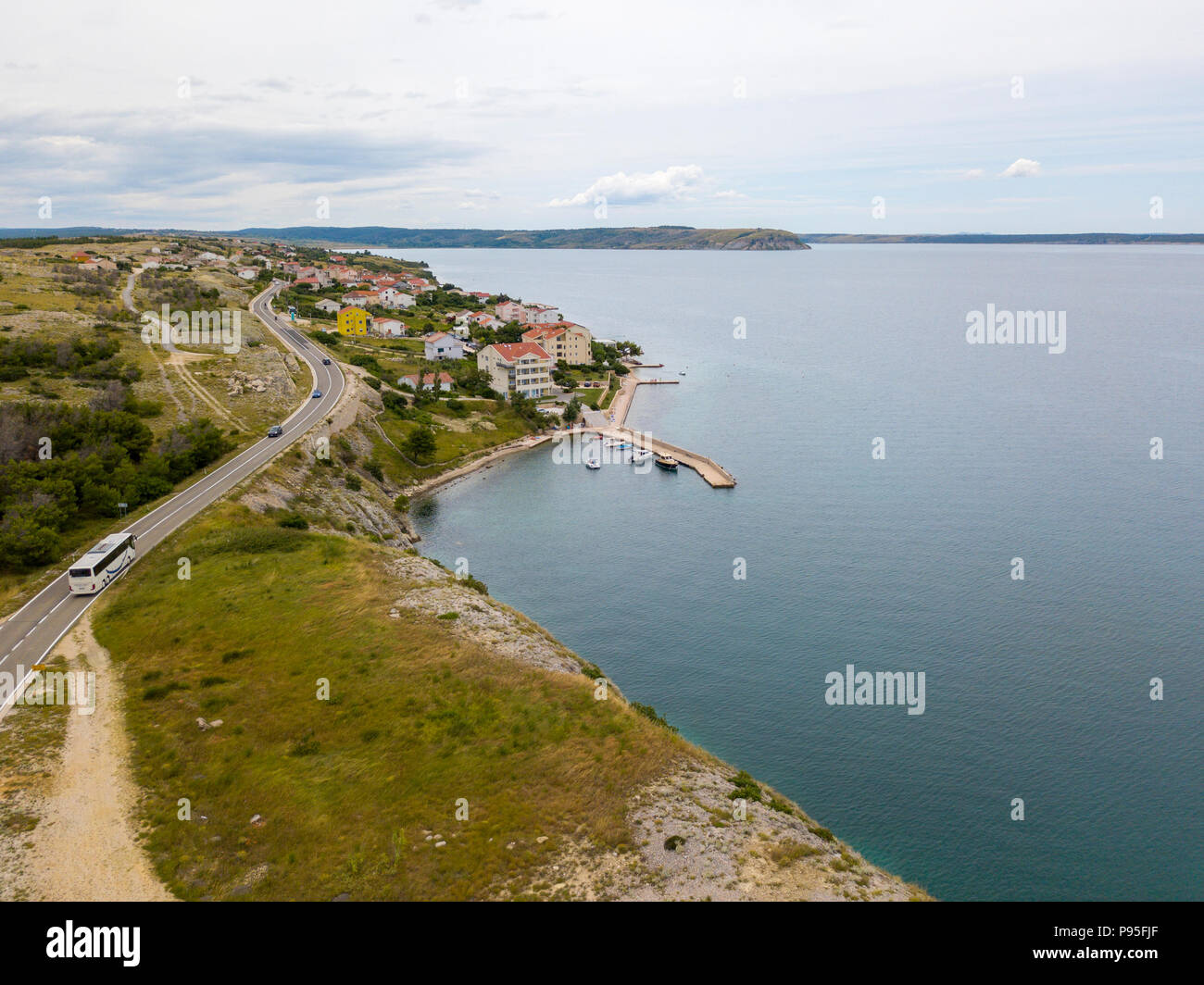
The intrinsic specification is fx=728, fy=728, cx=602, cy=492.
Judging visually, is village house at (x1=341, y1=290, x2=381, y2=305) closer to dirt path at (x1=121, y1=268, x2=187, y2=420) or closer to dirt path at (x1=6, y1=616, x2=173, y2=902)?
dirt path at (x1=121, y1=268, x2=187, y2=420)

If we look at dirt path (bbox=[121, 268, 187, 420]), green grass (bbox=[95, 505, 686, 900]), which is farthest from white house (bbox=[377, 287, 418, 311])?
green grass (bbox=[95, 505, 686, 900])

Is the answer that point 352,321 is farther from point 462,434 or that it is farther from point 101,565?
point 101,565

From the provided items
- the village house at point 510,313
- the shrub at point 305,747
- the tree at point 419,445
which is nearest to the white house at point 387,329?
the village house at point 510,313

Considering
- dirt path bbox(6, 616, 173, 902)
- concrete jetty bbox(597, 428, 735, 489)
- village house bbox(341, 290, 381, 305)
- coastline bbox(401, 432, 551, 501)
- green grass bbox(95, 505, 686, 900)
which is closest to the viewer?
dirt path bbox(6, 616, 173, 902)

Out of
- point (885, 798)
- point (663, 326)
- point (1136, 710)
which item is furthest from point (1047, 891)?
point (663, 326)

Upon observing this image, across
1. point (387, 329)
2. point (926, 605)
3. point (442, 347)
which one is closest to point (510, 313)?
point (387, 329)

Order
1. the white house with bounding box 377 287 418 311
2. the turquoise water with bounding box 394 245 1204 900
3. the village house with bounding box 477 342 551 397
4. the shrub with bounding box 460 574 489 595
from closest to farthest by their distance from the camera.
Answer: the turquoise water with bounding box 394 245 1204 900
the shrub with bounding box 460 574 489 595
the village house with bounding box 477 342 551 397
the white house with bounding box 377 287 418 311

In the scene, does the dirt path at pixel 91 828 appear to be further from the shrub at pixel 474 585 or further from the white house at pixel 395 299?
the white house at pixel 395 299
